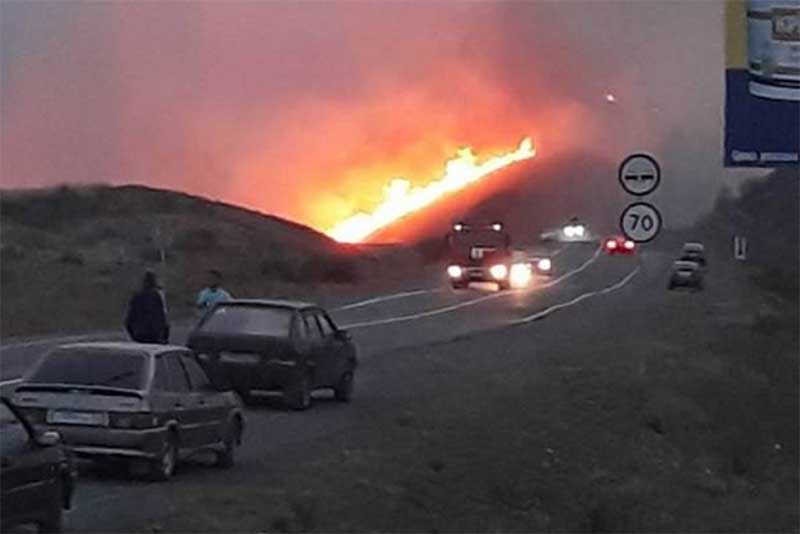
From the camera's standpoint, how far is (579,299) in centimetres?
6806

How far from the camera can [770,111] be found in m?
29.4

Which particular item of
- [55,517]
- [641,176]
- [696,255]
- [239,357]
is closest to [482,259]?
[696,255]

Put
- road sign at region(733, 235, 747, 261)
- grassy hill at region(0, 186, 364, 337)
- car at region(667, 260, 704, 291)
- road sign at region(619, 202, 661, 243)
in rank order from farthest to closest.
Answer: car at region(667, 260, 704, 291) < grassy hill at region(0, 186, 364, 337) < road sign at region(733, 235, 747, 261) < road sign at region(619, 202, 661, 243)

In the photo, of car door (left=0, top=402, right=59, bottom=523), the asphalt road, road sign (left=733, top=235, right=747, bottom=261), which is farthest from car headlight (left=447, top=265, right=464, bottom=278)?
car door (left=0, top=402, right=59, bottom=523)

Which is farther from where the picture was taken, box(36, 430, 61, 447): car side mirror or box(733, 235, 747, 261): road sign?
box(733, 235, 747, 261): road sign

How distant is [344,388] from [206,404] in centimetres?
926

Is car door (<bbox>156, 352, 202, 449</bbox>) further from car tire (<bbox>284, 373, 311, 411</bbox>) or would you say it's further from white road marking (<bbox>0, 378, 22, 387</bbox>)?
white road marking (<bbox>0, 378, 22, 387</bbox>)

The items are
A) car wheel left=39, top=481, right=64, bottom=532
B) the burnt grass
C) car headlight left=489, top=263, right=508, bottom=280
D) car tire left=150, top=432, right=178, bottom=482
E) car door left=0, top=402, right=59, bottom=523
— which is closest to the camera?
car door left=0, top=402, right=59, bottom=523

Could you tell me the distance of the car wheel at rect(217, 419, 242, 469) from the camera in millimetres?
22547

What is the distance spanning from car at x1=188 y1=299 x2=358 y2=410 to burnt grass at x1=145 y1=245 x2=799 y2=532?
0.94 m

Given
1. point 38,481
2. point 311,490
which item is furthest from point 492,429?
point 38,481

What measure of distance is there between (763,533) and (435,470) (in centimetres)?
429

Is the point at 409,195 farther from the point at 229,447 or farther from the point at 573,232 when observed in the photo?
the point at 229,447

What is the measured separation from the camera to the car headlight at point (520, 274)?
7619cm
